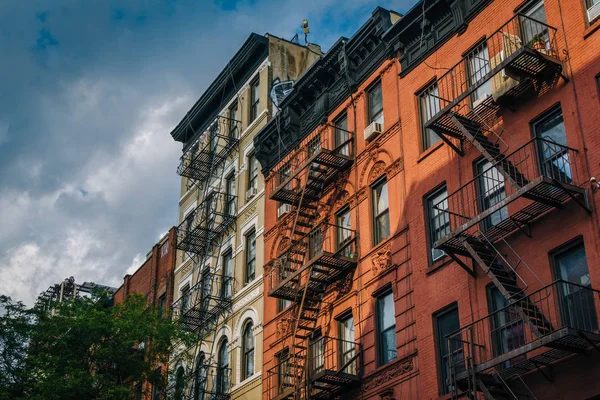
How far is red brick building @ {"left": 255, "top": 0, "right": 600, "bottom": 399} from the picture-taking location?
19.7 m

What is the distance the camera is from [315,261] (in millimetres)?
27578

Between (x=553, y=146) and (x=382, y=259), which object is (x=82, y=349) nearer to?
(x=382, y=259)

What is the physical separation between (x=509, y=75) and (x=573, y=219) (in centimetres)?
426

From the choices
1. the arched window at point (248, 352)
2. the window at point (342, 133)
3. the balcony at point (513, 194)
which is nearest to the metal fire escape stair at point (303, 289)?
the window at point (342, 133)

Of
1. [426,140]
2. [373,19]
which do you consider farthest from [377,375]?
[373,19]

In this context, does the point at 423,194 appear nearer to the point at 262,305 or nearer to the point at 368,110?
the point at 368,110

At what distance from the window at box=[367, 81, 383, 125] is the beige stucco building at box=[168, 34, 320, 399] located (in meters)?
7.61

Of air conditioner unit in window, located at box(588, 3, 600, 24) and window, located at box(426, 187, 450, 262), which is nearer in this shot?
air conditioner unit in window, located at box(588, 3, 600, 24)

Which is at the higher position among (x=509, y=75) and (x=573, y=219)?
(x=509, y=75)

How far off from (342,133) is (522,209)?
38.5ft

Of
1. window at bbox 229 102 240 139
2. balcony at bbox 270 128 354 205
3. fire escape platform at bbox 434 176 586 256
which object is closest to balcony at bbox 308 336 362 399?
fire escape platform at bbox 434 176 586 256

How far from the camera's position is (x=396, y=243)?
2592 cm

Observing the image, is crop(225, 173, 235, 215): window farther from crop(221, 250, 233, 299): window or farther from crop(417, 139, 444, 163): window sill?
crop(417, 139, 444, 163): window sill

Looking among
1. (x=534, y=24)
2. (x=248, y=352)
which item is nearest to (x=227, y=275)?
(x=248, y=352)
